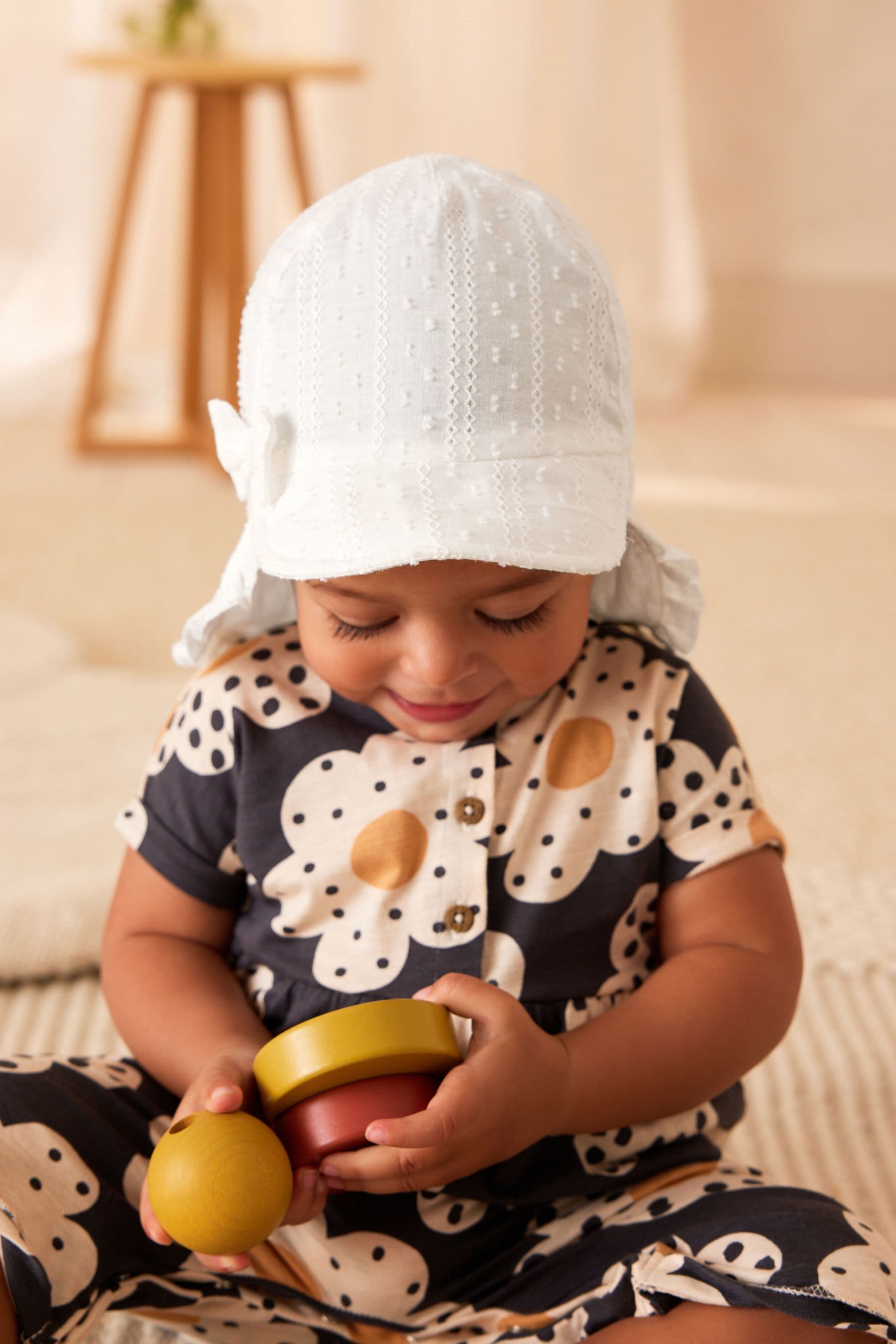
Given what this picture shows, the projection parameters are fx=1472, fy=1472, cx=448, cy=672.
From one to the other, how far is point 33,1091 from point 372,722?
0.23 m

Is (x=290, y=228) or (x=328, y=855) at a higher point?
(x=290, y=228)

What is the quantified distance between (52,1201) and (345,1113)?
0.15 metres

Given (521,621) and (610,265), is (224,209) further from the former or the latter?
(521,621)

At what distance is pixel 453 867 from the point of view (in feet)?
2.23

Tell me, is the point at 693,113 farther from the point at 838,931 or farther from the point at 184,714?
the point at 184,714

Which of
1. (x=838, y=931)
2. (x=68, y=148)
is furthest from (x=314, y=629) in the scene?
(x=68, y=148)

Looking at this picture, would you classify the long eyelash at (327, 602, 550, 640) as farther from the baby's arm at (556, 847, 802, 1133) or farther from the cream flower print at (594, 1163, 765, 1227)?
the cream flower print at (594, 1163, 765, 1227)

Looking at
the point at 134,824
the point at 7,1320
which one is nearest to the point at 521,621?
the point at 134,824

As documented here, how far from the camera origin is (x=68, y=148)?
8.86 ft

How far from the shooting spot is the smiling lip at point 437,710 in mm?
661

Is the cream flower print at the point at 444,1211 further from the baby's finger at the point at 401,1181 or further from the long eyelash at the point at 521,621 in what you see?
the long eyelash at the point at 521,621

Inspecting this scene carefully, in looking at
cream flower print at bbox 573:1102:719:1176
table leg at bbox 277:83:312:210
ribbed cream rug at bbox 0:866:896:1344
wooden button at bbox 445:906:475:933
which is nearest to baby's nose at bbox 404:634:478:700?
wooden button at bbox 445:906:475:933

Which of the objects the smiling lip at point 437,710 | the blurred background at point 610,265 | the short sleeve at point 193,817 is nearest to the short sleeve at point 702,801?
the smiling lip at point 437,710

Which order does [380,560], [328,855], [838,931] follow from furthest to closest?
[838,931], [328,855], [380,560]
